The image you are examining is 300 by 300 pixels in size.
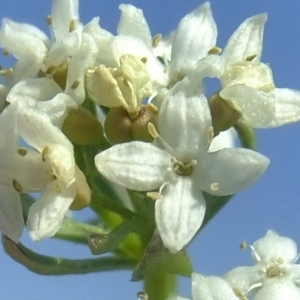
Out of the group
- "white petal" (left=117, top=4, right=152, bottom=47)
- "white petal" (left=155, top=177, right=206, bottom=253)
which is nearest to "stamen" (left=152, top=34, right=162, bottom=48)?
"white petal" (left=117, top=4, right=152, bottom=47)

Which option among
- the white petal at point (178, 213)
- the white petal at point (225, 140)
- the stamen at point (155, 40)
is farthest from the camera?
the white petal at point (225, 140)

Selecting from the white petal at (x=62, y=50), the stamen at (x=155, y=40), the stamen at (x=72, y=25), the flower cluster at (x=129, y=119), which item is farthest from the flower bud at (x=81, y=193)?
the stamen at (x=155, y=40)

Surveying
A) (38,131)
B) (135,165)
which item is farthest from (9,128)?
(135,165)

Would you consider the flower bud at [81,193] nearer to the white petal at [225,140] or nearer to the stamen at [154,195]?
the stamen at [154,195]

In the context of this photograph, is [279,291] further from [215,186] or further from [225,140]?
[225,140]

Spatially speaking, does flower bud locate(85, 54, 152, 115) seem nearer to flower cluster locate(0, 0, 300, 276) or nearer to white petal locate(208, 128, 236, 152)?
flower cluster locate(0, 0, 300, 276)

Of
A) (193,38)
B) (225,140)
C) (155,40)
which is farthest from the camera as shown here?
(225,140)
